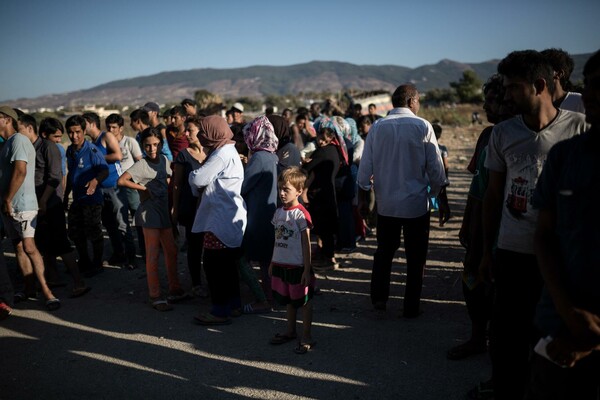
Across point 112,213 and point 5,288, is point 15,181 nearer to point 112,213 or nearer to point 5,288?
point 5,288

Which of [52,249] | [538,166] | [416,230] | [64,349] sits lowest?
[64,349]

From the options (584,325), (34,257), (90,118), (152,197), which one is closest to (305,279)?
(152,197)

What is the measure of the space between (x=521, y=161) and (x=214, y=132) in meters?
2.92

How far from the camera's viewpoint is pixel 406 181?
450cm

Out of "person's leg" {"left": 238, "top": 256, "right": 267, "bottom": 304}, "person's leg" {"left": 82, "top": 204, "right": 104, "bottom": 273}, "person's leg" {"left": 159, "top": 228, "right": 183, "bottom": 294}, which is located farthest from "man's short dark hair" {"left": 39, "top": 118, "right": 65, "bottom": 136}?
"person's leg" {"left": 238, "top": 256, "right": 267, "bottom": 304}

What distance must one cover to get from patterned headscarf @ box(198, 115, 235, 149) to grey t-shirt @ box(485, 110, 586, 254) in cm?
270

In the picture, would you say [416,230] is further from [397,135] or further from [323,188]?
[323,188]

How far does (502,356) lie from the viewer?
268cm

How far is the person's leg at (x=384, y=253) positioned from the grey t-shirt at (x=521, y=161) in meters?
1.90

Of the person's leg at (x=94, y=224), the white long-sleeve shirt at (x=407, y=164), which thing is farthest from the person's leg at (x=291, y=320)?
the person's leg at (x=94, y=224)

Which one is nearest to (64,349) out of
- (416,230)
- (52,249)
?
(52,249)

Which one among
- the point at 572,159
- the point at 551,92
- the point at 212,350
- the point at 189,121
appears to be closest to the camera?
the point at 572,159

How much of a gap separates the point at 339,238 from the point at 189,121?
2.85 meters

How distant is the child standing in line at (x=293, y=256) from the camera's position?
402 centimetres
